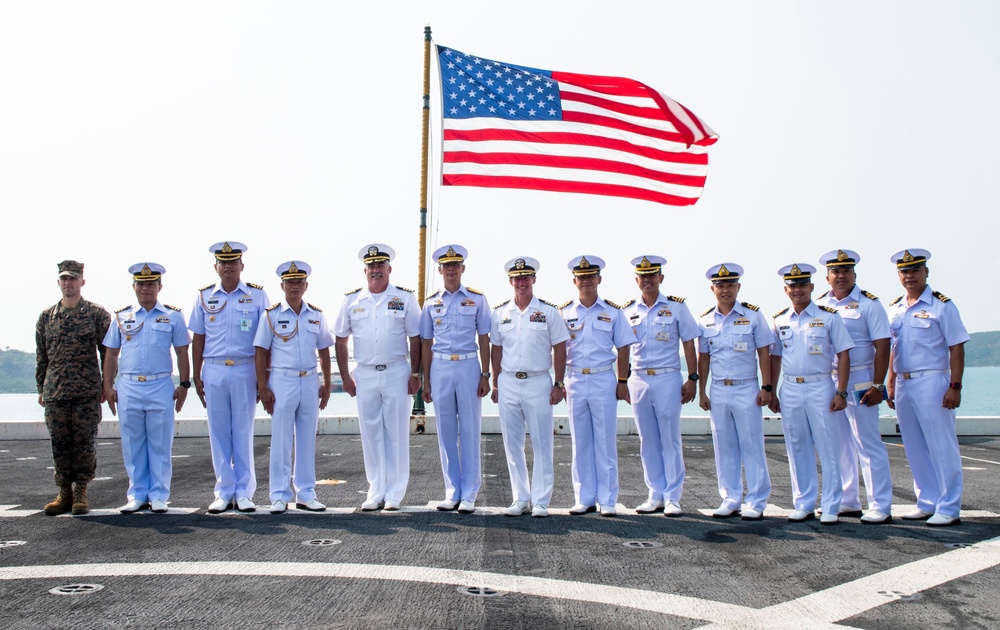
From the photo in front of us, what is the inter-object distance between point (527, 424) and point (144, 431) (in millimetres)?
3032

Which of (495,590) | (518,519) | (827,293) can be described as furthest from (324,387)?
(827,293)

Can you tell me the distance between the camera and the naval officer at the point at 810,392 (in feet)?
20.2

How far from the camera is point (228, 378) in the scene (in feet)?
21.4

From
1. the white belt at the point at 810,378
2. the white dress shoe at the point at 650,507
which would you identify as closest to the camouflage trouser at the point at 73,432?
the white dress shoe at the point at 650,507

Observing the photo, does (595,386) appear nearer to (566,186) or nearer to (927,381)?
(927,381)

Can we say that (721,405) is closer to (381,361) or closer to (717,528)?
(717,528)

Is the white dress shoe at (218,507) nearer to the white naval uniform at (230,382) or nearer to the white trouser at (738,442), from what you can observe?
the white naval uniform at (230,382)

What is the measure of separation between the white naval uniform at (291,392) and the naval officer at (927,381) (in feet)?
14.9

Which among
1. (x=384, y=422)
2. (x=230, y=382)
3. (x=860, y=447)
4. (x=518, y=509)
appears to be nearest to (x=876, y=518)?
(x=860, y=447)

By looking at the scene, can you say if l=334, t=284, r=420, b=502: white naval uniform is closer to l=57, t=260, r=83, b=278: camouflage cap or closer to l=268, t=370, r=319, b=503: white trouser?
l=268, t=370, r=319, b=503: white trouser

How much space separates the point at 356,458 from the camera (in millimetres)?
9977

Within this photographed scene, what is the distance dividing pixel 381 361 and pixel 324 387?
0.56 m

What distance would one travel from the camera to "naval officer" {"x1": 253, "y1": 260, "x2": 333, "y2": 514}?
6.45 m

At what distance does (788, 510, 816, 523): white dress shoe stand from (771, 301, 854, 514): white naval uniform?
4 cm
